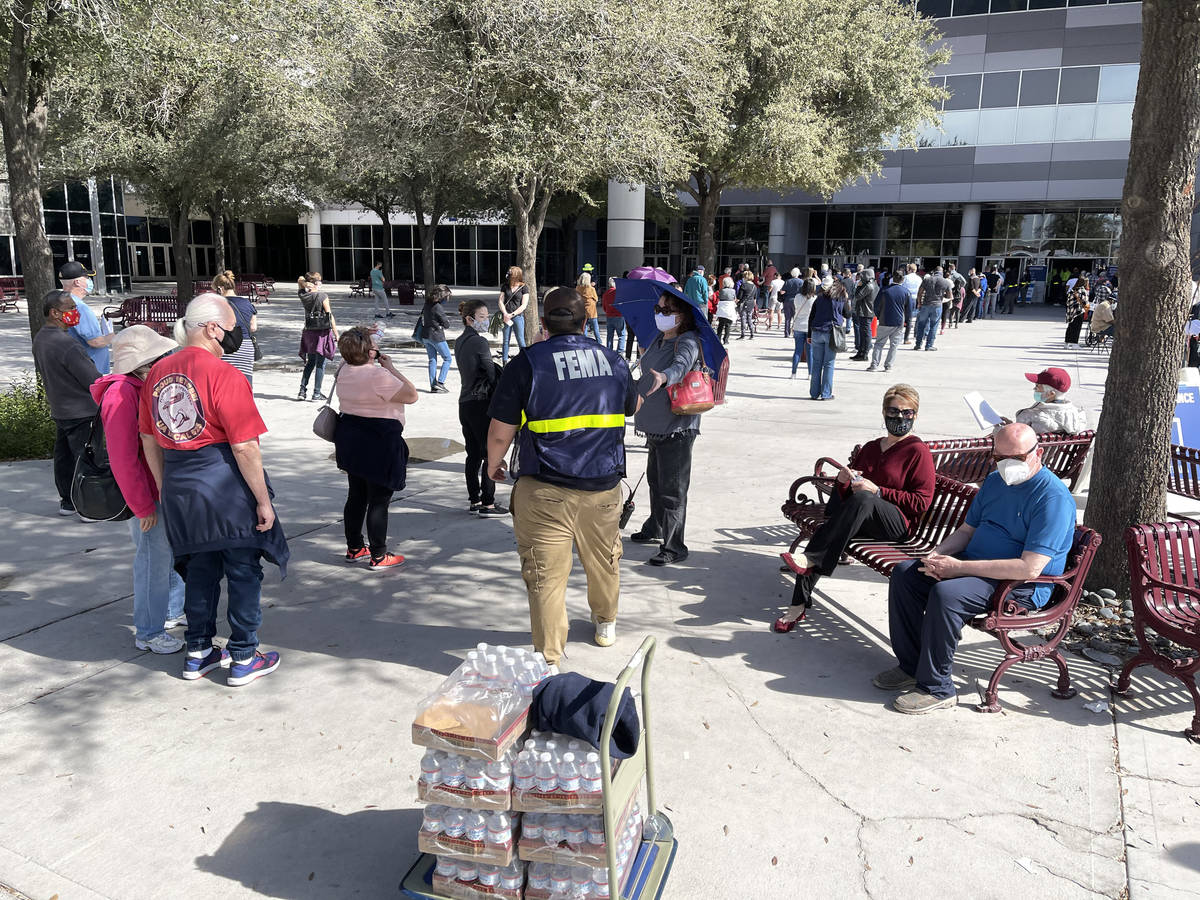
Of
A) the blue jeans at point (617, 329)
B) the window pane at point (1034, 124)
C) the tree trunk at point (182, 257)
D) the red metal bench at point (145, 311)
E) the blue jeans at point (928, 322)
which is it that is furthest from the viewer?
the window pane at point (1034, 124)

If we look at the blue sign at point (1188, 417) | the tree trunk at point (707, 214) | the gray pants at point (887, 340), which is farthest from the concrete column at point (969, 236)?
the blue sign at point (1188, 417)

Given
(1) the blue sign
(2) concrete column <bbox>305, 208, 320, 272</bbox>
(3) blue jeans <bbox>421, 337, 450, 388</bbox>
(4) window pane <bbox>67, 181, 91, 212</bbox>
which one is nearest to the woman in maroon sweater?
(1) the blue sign

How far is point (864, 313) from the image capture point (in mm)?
16938

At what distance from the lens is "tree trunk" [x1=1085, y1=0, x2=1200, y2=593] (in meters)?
4.93

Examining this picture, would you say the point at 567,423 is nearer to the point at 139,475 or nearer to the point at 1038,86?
the point at 139,475

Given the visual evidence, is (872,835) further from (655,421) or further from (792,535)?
(792,535)

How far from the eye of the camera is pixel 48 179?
2592 cm

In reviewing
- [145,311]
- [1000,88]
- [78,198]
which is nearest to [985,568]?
[145,311]

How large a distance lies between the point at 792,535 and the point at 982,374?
11.0 m

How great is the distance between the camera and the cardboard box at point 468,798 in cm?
262

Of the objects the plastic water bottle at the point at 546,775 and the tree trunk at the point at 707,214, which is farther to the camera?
the tree trunk at the point at 707,214

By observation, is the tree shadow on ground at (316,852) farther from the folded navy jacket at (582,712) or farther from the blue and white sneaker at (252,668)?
the blue and white sneaker at (252,668)

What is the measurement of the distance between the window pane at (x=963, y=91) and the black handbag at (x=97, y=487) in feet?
125

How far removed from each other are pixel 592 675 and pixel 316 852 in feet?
5.49
